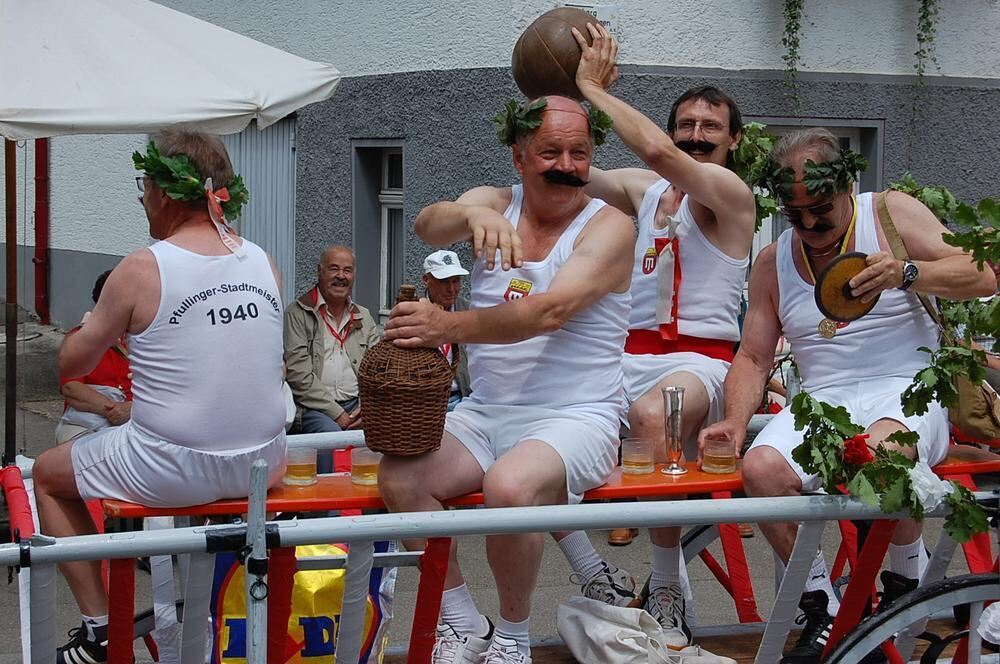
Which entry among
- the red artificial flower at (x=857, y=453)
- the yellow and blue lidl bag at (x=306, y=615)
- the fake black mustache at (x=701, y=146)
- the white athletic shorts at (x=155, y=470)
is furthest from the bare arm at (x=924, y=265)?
the white athletic shorts at (x=155, y=470)

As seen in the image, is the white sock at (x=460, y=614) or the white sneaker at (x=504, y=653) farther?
the white sock at (x=460, y=614)

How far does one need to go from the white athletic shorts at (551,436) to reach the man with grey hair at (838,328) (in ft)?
1.46

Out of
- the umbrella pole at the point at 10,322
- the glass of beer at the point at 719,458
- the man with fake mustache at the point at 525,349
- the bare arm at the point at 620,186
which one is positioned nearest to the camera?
the man with fake mustache at the point at 525,349

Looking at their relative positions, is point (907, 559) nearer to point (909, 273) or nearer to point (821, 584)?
point (821, 584)

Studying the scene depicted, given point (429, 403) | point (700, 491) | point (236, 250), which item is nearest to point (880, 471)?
point (700, 491)

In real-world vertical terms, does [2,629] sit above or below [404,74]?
below

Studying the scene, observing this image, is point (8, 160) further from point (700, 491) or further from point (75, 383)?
point (700, 491)

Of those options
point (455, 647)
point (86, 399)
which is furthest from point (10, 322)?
point (455, 647)

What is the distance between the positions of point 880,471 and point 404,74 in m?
6.79

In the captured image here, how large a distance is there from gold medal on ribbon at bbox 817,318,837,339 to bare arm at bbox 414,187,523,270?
1045 millimetres

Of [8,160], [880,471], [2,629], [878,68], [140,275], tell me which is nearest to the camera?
[880,471]

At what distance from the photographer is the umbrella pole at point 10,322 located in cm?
719

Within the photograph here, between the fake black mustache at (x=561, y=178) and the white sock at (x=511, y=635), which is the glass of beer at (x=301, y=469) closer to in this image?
the white sock at (x=511, y=635)

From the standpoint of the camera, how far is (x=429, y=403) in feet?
11.8
